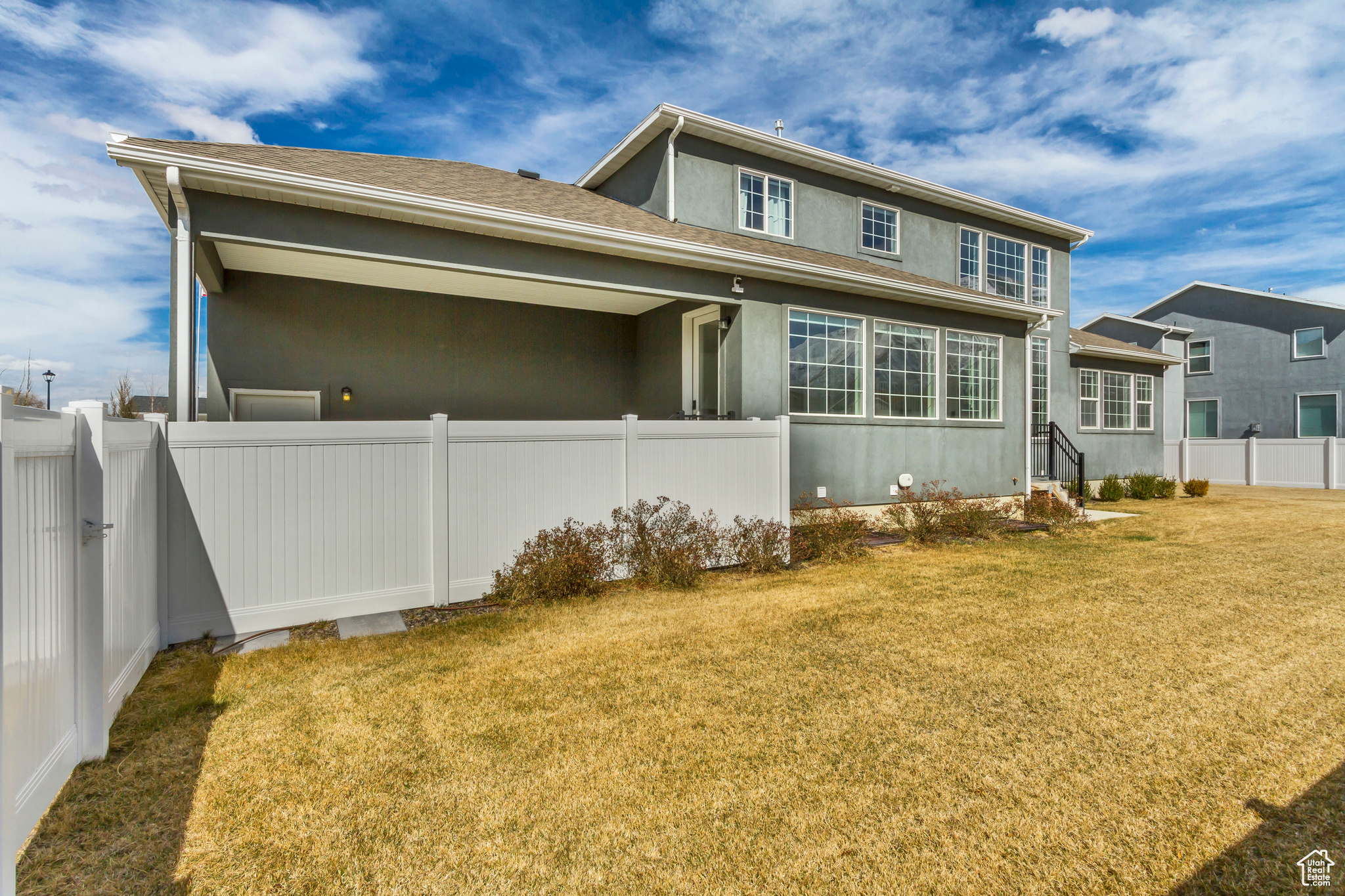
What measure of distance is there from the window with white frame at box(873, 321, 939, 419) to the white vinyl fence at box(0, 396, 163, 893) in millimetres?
9065

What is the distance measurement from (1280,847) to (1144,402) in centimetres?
1845

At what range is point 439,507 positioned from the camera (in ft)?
18.4

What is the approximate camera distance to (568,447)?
20.8 feet

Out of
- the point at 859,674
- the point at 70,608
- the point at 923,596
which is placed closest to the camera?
the point at 70,608

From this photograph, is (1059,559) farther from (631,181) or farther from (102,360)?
(102,360)

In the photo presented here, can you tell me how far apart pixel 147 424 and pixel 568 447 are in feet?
11.0

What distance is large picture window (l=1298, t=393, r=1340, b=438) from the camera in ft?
64.3

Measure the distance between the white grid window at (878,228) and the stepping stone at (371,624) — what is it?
10865 millimetres

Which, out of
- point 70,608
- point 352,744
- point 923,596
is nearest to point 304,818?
point 352,744

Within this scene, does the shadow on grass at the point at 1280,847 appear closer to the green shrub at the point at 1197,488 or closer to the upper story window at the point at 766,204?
the upper story window at the point at 766,204

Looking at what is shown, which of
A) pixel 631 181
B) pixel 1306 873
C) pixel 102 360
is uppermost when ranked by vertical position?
pixel 631 181

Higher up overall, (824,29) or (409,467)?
(824,29)

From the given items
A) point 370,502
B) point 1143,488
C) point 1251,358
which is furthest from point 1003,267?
point 370,502

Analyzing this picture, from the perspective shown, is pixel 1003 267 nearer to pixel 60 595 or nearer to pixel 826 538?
pixel 826 538
